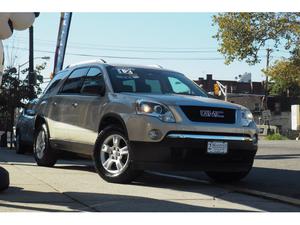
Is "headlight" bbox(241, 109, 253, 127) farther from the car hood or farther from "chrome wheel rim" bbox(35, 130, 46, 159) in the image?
"chrome wheel rim" bbox(35, 130, 46, 159)

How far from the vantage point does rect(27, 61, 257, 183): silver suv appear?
22.5ft

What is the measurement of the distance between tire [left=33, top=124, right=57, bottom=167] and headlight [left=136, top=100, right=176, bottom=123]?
267cm

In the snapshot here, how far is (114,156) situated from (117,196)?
1.31m

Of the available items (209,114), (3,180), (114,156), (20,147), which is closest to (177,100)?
(209,114)

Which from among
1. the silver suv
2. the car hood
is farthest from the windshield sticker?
the car hood

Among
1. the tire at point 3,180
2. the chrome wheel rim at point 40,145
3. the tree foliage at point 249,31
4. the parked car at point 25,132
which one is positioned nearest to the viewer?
the tire at point 3,180

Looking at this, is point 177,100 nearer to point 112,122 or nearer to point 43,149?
point 112,122

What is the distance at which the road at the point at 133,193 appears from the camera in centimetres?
537

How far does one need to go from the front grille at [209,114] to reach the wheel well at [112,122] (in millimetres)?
834

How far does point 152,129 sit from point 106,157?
94 centimetres

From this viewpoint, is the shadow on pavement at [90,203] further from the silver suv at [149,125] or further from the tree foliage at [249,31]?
the tree foliage at [249,31]

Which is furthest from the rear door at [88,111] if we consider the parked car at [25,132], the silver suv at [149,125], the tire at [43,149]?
the parked car at [25,132]
